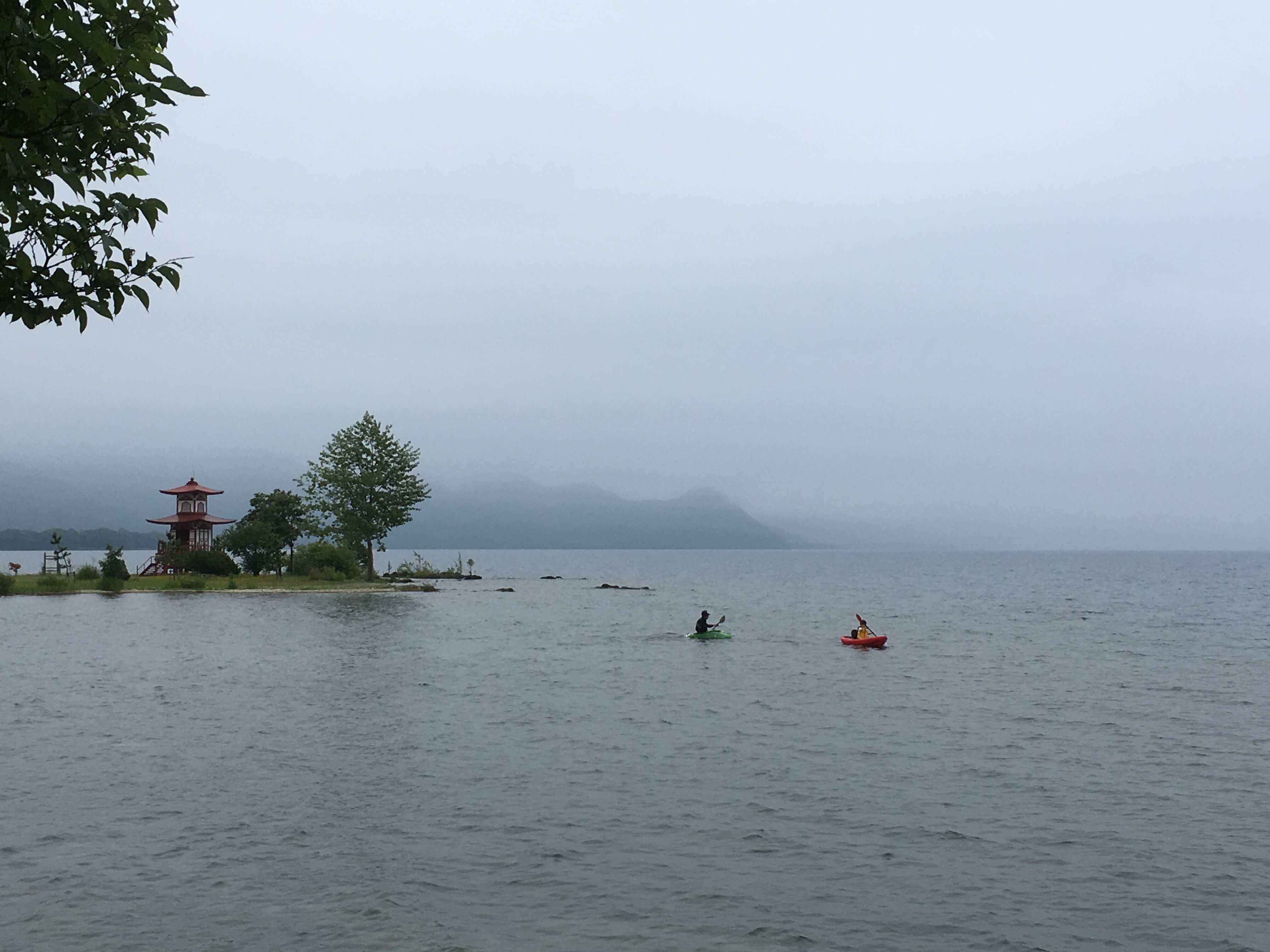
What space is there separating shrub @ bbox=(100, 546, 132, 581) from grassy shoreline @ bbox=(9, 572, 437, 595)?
3.00ft

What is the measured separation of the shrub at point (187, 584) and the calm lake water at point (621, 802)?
135 ft

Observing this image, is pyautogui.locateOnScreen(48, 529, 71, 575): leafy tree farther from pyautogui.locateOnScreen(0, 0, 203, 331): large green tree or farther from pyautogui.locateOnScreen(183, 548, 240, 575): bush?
pyautogui.locateOnScreen(0, 0, 203, 331): large green tree

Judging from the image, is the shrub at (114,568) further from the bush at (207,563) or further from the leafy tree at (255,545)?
the leafy tree at (255,545)

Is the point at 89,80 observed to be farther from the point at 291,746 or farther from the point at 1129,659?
the point at 1129,659

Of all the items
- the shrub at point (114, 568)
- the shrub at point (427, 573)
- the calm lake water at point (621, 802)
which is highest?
the shrub at point (114, 568)

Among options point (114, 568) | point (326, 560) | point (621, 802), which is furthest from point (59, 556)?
point (621, 802)

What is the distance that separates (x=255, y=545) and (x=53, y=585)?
22207mm

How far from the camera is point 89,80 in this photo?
7367mm

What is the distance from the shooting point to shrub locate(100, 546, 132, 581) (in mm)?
95062

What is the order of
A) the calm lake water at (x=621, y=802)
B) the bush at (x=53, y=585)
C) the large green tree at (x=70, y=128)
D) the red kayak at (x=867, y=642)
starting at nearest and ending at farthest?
the large green tree at (x=70, y=128), the calm lake water at (x=621, y=802), the red kayak at (x=867, y=642), the bush at (x=53, y=585)

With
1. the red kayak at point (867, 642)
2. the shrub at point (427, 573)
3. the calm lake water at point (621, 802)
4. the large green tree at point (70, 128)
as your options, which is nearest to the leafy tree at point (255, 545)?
the shrub at point (427, 573)

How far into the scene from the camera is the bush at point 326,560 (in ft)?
362

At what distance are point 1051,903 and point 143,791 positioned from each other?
751 inches

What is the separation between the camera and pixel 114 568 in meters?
96.4
